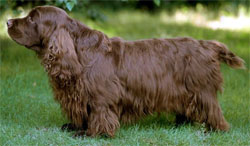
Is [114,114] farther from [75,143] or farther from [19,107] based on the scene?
[19,107]

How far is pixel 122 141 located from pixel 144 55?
2.85 feet

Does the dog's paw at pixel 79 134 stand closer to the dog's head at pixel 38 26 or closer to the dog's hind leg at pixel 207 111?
the dog's head at pixel 38 26

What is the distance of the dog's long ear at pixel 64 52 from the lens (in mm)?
4152

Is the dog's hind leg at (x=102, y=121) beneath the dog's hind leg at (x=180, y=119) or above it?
above

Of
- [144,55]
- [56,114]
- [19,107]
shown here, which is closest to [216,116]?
[144,55]

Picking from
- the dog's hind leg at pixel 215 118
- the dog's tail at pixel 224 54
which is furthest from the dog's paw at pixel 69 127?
the dog's tail at pixel 224 54

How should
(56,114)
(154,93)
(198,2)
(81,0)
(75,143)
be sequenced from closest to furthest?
1. (75,143)
2. (154,93)
3. (56,114)
4. (81,0)
5. (198,2)

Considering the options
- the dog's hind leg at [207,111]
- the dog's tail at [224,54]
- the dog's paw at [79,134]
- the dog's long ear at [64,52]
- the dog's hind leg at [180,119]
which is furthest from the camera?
the dog's hind leg at [180,119]

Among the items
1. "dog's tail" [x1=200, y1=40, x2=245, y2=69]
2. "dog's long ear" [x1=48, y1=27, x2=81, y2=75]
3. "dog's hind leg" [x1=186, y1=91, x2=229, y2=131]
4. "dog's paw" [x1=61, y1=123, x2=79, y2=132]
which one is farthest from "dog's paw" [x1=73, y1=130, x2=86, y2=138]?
"dog's tail" [x1=200, y1=40, x2=245, y2=69]

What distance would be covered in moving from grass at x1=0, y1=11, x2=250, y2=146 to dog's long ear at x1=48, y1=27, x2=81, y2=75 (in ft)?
2.17

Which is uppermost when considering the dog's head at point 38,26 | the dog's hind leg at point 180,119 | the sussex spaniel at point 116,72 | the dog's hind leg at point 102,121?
the dog's head at point 38,26

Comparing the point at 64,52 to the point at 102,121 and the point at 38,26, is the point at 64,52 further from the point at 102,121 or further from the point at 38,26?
the point at 102,121

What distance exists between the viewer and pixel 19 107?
17.1 feet

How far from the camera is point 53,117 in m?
5.05
